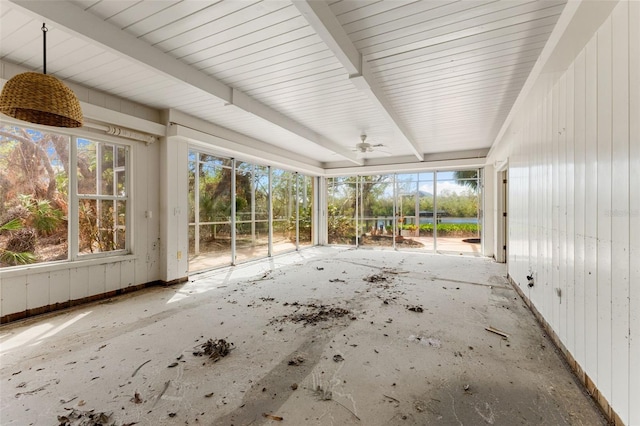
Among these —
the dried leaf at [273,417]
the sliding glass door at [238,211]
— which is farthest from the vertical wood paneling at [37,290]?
the dried leaf at [273,417]

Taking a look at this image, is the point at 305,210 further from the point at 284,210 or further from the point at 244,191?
the point at 244,191

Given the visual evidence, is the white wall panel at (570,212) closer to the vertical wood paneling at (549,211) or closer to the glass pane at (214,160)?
the vertical wood paneling at (549,211)

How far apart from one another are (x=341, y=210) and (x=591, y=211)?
8031 millimetres

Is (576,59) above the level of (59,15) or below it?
below

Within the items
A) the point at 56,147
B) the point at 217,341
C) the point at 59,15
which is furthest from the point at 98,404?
the point at 56,147

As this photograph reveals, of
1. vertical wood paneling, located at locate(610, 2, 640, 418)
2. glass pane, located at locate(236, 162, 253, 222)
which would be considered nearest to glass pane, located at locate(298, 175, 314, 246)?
glass pane, located at locate(236, 162, 253, 222)

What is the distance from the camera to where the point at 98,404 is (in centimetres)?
180

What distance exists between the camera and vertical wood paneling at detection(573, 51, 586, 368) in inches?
80.2

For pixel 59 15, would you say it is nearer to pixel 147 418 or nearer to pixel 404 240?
pixel 147 418

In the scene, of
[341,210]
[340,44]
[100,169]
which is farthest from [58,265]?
[341,210]

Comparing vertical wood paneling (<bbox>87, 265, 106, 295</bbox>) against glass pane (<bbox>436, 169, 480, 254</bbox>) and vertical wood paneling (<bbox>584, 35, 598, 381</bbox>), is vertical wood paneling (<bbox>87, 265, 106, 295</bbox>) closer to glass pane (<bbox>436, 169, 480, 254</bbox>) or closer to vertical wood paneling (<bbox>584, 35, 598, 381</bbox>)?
vertical wood paneling (<bbox>584, 35, 598, 381</bbox>)

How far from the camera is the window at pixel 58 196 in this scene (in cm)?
320

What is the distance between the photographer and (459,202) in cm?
857

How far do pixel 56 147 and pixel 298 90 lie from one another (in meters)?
3.24
